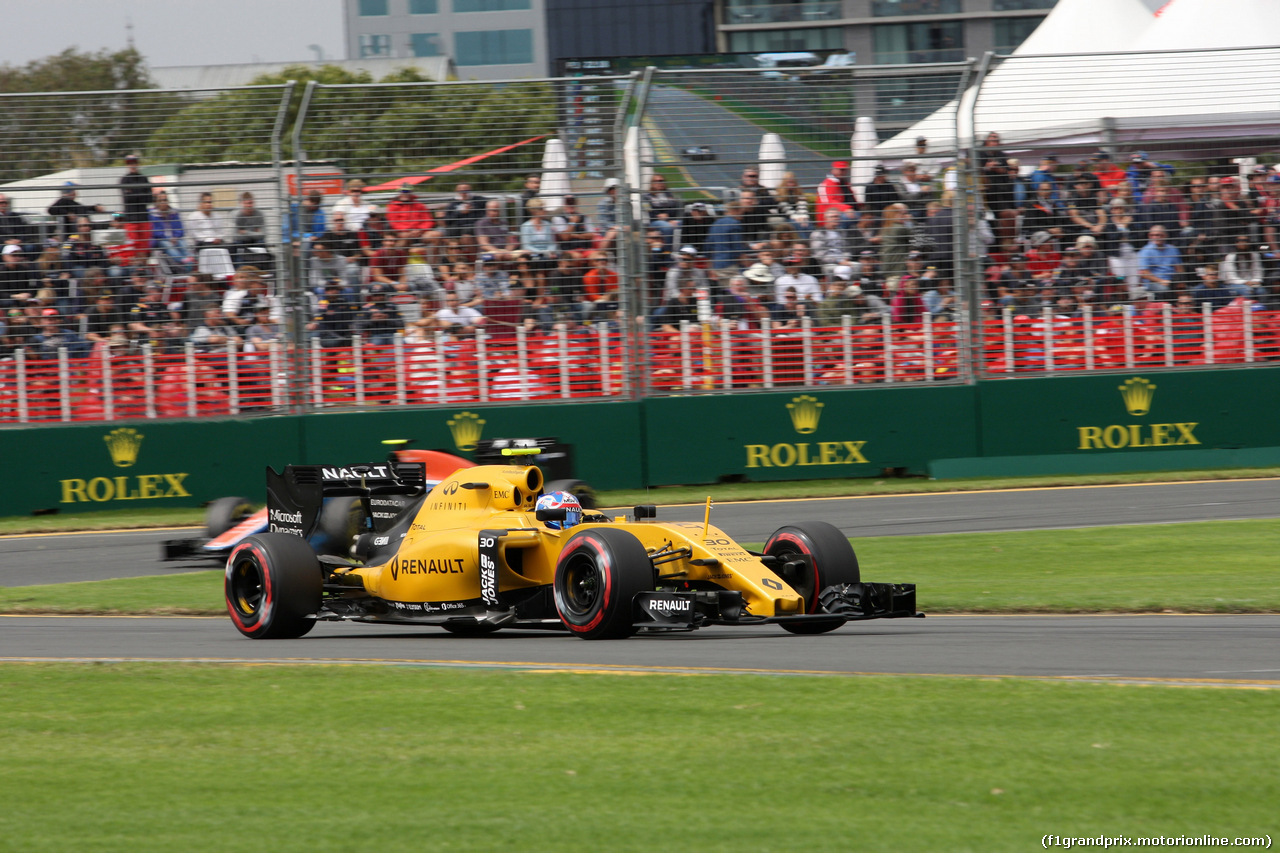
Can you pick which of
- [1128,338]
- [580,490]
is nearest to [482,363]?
[580,490]

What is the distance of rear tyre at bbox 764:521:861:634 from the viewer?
328 inches

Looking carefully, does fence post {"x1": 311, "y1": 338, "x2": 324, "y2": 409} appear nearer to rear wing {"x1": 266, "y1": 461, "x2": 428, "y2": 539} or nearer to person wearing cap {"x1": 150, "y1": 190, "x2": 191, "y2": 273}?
person wearing cap {"x1": 150, "y1": 190, "x2": 191, "y2": 273}

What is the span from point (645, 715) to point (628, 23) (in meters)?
77.1

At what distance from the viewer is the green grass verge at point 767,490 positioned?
54.1 ft

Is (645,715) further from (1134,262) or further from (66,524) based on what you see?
(1134,262)

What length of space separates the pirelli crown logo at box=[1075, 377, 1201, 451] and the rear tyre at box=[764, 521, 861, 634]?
34.0 ft

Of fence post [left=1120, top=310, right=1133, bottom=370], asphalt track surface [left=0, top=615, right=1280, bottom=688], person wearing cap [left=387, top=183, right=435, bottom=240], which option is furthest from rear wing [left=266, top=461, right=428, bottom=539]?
fence post [left=1120, top=310, right=1133, bottom=370]

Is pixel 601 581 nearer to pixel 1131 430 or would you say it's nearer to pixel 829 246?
pixel 829 246

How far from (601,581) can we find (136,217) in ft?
37.4

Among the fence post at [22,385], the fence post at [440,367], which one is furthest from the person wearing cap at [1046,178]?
the fence post at [22,385]

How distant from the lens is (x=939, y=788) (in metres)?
4.70

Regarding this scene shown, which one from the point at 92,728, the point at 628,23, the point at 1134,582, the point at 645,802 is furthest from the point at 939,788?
the point at 628,23

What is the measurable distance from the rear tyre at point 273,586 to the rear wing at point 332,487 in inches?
23.4

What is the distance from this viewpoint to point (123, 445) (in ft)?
56.6
